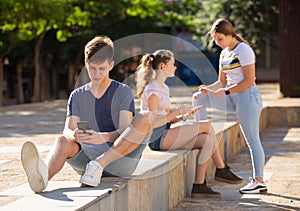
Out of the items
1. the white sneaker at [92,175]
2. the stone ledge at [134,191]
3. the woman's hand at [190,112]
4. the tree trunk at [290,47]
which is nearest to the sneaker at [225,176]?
the stone ledge at [134,191]

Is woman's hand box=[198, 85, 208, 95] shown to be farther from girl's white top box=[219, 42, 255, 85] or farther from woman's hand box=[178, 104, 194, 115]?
woman's hand box=[178, 104, 194, 115]

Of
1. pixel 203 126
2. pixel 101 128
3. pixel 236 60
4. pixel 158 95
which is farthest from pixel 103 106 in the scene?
pixel 236 60

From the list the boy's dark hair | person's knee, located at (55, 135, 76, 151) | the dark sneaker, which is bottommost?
the dark sneaker

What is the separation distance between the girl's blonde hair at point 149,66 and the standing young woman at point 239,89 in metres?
0.54

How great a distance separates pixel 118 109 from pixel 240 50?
2.03m

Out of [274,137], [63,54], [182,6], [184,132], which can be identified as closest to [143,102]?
[184,132]

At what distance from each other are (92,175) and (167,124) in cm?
233

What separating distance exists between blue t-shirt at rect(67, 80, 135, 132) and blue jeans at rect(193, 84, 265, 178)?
1947 millimetres

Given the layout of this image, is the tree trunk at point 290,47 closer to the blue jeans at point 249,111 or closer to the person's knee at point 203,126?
the blue jeans at point 249,111

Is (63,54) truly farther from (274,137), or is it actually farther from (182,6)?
(274,137)

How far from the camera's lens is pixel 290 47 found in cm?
2344

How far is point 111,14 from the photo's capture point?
4566cm

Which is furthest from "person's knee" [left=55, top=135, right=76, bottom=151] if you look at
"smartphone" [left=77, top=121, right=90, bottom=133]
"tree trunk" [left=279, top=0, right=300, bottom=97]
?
"tree trunk" [left=279, top=0, right=300, bottom=97]

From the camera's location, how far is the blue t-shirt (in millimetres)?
7066
